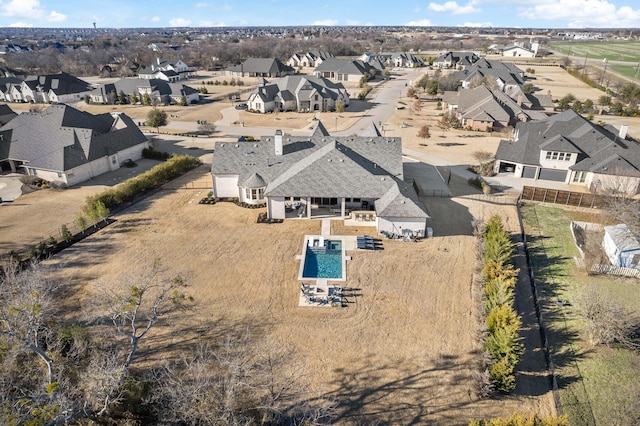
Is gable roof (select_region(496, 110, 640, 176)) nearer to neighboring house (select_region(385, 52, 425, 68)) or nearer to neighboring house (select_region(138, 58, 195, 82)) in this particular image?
Result: neighboring house (select_region(138, 58, 195, 82))

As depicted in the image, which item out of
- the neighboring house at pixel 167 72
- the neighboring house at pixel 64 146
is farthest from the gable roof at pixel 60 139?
the neighboring house at pixel 167 72

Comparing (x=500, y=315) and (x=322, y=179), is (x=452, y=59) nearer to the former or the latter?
(x=322, y=179)

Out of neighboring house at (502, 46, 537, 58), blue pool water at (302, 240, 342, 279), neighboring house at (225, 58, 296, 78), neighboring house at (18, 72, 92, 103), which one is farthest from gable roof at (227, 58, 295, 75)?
neighboring house at (502, 46, 537, 58)

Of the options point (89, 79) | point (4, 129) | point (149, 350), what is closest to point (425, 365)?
point (149, 350)

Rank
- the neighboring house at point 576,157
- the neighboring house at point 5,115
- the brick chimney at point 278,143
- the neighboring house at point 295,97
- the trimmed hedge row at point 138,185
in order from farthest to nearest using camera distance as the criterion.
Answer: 1. the neighboring house at point 295,97
2. the neighboring house at point 5,115
3. the neighboring house at point 576,157
4. the brick chimney at point 278,143
5. the trimmed hedge row at point 138,185

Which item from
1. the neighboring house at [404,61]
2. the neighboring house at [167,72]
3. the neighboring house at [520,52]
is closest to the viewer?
the neighboring house at [167,72]

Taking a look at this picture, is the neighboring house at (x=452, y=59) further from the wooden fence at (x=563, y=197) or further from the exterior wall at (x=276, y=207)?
the exterior wall at (x=276, y=207)
